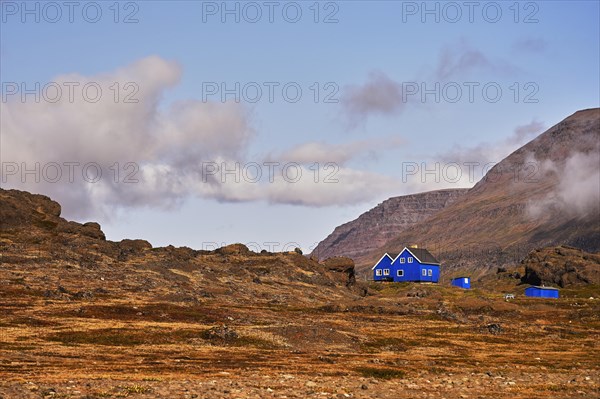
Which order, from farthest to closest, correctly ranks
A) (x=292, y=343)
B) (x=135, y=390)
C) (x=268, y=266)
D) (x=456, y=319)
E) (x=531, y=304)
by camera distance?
(x=268, y=266) < (x=531, y=304) < (x=456, y=319) < (x=292, y=343) < (x=135, y=390)

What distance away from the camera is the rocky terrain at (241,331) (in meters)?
38.2

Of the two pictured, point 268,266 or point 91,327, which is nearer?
point 91,327

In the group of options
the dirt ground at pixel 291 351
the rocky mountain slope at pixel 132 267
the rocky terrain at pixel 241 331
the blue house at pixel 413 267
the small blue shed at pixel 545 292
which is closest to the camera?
the dirt ground at pixel 291 351

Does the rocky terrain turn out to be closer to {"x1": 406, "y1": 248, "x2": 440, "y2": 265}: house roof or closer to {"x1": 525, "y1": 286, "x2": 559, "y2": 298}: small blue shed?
{"x1": 525, "y1": 286, "x2": 559, "y2": 298}: small blue shed

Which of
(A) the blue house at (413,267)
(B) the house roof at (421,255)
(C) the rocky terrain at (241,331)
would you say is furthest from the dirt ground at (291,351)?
(B) the house roof at (421,255)

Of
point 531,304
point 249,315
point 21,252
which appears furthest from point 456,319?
point 21,252

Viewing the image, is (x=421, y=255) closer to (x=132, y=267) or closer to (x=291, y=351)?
(x=132, y=267)

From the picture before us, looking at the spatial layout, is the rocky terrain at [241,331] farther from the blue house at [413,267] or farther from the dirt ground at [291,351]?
the blue house at [413,267]

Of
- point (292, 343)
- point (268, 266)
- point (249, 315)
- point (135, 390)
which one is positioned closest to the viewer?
point (135, 390)

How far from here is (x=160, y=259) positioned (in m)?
164

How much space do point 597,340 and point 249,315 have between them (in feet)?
141

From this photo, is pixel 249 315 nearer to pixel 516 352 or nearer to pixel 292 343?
pixel 292 343

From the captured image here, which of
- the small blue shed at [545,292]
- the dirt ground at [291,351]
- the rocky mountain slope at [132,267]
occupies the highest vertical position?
the rocky mountain slope at [132,267]

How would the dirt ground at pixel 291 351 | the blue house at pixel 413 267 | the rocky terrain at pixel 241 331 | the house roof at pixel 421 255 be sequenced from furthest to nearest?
the house roof at pixel 421 255 → the blue house at pixel 413 267 → the rocky terrain at pixel 241 331 → the dirt ground at pixel 291 351
